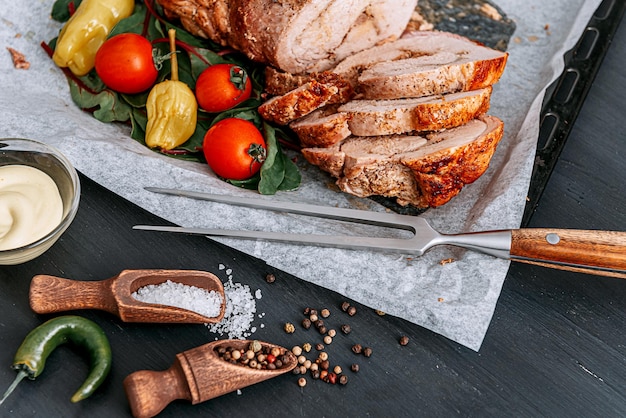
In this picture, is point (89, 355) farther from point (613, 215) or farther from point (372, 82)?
point (613, 215)

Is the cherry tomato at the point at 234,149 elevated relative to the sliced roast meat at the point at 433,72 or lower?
lower

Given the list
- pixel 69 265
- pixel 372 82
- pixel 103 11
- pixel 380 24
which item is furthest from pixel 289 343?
pixel 103 11

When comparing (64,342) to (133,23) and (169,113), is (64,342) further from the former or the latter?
(133,23)

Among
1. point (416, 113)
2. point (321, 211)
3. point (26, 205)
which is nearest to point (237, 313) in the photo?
point (321, 211)

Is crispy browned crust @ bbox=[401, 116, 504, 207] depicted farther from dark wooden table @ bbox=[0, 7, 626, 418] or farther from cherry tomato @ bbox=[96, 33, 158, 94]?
cherry tomato @ bbox=[96, 33, 158, 94]

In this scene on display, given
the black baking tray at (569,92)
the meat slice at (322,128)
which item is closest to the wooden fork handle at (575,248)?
the black baking tray at (569,92)

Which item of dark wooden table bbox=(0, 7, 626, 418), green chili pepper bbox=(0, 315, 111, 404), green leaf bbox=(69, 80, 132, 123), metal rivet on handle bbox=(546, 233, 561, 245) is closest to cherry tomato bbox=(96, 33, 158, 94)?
green leaf bbox=(69, 80, 132, 123)

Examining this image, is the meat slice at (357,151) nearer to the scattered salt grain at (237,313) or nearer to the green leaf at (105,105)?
the scattered salt grain at (237,313)
